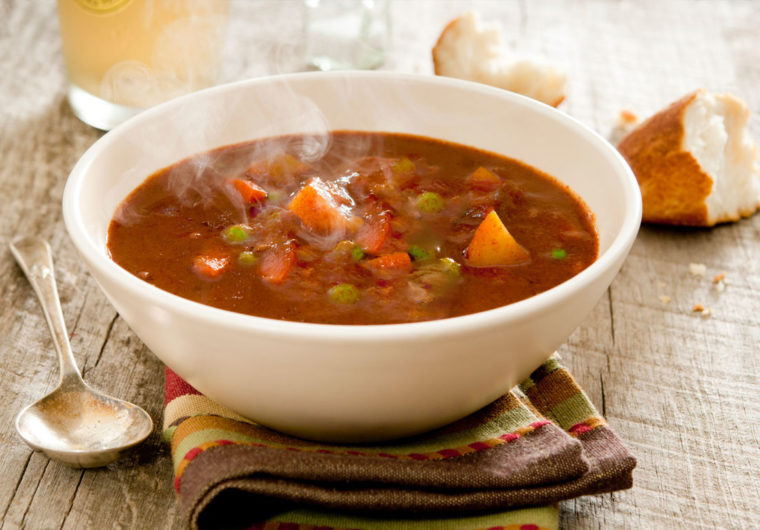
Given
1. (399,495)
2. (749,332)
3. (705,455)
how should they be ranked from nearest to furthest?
(399,495) < (705,455) < (749,332)

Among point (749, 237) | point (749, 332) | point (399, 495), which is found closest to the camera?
point (399, 495)

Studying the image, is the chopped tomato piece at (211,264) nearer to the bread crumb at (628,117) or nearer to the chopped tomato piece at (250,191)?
the chopped tomato piece at (250,191)

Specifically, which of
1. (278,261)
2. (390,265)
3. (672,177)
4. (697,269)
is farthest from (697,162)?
(278,261)

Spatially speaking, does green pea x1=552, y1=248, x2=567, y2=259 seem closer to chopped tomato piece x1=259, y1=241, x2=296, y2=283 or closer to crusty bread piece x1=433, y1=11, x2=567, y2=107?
chopped tomato piece x1=259, y1=241, x2=296, y2=283

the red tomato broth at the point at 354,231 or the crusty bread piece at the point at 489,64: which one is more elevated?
the red tomato broth at the point at 354,231

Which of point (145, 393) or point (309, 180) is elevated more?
point (309, 180)

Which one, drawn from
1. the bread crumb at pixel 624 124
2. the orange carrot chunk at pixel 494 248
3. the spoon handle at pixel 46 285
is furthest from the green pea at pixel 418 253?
the bread crumb at pixel 624 124

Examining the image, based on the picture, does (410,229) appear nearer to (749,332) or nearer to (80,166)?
(80,166)

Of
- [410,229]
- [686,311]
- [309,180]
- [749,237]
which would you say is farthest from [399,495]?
[749,237]
